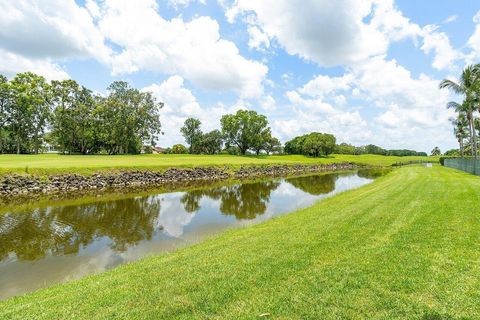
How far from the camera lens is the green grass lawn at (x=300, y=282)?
14.8 feet

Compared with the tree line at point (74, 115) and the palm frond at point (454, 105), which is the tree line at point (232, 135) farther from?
the palm frond at point (454, 105)

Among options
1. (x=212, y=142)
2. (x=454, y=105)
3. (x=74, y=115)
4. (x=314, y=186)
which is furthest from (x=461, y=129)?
(x=74, y=115)

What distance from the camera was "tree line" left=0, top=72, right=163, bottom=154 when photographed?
176 feet

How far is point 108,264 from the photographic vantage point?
873 cm

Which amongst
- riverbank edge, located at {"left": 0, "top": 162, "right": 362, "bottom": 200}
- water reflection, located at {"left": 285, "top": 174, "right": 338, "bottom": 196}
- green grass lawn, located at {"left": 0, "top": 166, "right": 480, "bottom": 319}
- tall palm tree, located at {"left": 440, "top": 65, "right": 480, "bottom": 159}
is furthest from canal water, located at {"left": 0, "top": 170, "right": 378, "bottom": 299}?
tall palm tree, located at {"left": 440, "top": 65, "right": 480, "bottom": 159}

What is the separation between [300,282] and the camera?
17.7 ft

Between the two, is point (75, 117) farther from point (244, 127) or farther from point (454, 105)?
point (454, 105)

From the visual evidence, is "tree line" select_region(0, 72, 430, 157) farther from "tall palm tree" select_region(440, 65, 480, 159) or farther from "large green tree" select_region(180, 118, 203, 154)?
"tall palm tree" select_region(440, 65, 480, 159)

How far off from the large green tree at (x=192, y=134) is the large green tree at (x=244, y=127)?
11.6 metres

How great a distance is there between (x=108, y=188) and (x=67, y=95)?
43.6 meters

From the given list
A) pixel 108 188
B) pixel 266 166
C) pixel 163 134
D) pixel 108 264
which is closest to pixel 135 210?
pixel 108 264

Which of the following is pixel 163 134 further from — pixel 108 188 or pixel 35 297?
pixel 35 297

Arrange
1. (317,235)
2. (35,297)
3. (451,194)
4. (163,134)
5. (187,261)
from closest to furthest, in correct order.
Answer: (35,297)
(187,261)
(317,235)
(451,194)
(163,134)

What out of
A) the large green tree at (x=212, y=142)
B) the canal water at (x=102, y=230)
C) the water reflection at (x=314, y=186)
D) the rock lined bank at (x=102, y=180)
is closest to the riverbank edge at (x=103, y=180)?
the rock lined bank at (x=102, y=180)
